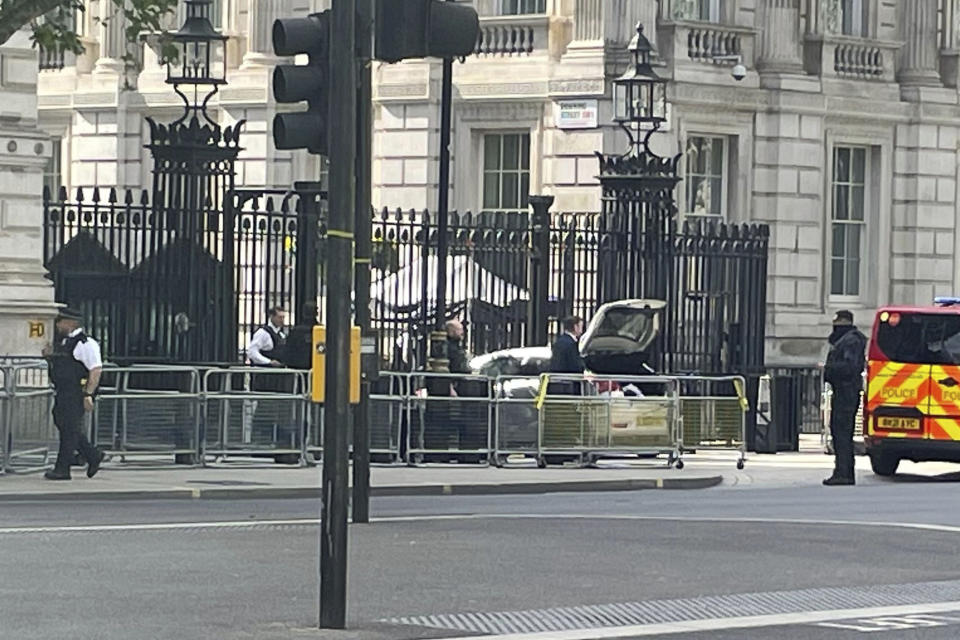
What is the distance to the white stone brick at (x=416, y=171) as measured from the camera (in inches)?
1661

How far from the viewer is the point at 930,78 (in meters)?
45.4

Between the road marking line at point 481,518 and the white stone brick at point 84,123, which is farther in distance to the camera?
the white stone brick at point 84,123

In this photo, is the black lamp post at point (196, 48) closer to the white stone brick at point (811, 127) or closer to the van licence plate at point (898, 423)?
the van licence plate at point (898, 423)

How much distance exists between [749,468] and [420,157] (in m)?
11.9

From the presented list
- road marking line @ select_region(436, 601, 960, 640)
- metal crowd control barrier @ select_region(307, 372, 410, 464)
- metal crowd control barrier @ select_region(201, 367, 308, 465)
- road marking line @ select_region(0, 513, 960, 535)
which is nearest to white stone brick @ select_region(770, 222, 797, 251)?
metal crowd control barrier @ select_region(307, 372, 410, 464)

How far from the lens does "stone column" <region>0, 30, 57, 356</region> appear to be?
96.3ft

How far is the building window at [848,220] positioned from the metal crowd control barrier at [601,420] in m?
14.5

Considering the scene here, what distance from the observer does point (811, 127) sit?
143ft

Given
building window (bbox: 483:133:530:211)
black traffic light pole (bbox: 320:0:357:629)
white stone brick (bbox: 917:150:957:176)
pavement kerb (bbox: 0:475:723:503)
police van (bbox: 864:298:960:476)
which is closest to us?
black traffic light pole (bbox: 320:0:357:629)

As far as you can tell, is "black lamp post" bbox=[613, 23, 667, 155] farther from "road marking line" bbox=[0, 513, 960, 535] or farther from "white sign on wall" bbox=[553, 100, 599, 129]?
"road marking line" bbox=[0, 513, 960, 535]

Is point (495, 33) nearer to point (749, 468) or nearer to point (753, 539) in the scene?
point (749, 468)

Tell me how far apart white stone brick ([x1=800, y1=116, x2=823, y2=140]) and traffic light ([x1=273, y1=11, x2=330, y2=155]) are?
1053 inches

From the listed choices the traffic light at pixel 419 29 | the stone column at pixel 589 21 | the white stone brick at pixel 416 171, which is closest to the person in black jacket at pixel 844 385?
the traffic light at pixel 419 29

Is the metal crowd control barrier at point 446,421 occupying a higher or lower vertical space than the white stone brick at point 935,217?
lower
